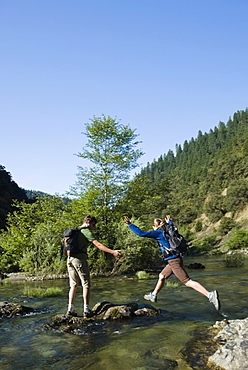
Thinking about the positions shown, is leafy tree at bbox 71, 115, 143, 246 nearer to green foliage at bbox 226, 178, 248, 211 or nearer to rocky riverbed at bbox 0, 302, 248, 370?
rocky riverbed at bbox 0, 302, 248, 370

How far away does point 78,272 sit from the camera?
789 cm

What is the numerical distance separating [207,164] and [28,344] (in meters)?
141

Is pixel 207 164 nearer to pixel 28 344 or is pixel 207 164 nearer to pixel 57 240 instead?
pixel 57 240

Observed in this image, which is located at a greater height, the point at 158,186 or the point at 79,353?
the point at 158,186

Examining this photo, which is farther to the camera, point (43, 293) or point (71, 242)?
point (43, 293)

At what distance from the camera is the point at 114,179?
2159cm

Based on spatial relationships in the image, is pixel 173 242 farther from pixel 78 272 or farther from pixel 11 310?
pixel 11 310

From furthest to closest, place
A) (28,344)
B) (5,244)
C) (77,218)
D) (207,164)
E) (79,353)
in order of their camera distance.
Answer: (207,164) → (5,244) → (77,218) → (28,344) → (79,353)

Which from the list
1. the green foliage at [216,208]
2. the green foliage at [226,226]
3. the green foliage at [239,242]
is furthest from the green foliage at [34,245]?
the green foliage at [216,208]

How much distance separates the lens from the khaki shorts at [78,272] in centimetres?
785

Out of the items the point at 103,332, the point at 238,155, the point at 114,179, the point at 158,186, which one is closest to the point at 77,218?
the point at 114,179

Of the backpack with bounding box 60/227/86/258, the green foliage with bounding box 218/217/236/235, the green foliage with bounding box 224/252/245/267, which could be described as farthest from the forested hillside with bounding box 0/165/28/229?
the backpack with bounding box 60/227/86/258

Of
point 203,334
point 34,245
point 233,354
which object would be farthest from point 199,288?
point 34,245

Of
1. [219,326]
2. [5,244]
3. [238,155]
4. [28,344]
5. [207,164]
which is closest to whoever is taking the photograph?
[28,344]
